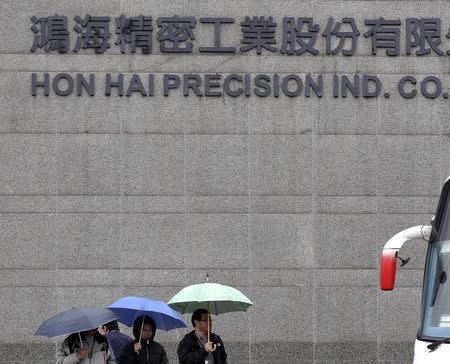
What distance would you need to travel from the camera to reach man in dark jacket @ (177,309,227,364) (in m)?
13.0

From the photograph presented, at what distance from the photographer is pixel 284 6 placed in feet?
65.0

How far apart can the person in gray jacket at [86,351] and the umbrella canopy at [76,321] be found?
0.23 metres

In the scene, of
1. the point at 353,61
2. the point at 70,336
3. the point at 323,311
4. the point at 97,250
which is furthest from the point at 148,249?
the point at 70,336

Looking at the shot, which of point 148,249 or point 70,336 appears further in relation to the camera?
point 148,249

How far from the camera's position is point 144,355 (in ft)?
44.0

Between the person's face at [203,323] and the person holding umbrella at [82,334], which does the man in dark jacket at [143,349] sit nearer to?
the person holding umbrella at [82,334]

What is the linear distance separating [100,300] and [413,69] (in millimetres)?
5462

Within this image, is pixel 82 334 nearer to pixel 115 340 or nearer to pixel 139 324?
pixel 139 324

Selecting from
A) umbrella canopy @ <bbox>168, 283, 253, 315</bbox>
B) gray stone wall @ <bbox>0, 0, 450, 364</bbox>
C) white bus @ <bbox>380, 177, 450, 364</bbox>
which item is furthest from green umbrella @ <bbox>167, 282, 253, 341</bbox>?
gray stone wall @ <bbox>0, 0, 450, 364</bbox>

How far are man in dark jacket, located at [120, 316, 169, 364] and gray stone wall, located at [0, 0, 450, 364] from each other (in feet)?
19.9

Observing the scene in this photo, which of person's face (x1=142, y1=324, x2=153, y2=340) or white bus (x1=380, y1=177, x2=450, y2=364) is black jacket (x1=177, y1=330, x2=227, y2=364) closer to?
person's face (x1=142, y1=324, x2=153, y2=340)

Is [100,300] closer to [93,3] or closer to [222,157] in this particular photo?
[222,157]

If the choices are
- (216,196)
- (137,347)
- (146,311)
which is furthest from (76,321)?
(216,196)

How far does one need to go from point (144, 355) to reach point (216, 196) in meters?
6.52
